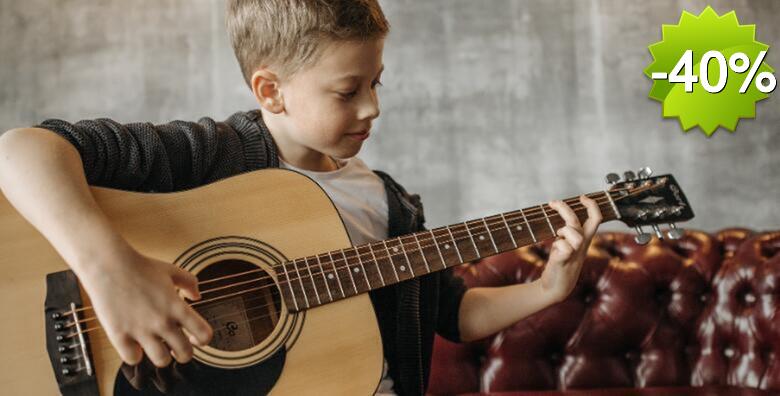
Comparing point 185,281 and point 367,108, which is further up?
point 367,108

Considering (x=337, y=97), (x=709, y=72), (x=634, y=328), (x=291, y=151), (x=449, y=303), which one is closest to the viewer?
(x=337, y=97)

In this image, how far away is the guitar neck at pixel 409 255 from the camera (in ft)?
3.59

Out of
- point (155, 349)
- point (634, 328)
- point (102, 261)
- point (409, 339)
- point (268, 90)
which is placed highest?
point (268, 90)

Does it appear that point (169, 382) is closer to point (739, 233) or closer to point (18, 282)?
point (18, 282)

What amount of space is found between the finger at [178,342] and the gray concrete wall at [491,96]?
1495 millimetres

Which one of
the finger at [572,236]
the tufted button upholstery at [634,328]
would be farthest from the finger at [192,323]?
the tufted button upholstery at [634,328]

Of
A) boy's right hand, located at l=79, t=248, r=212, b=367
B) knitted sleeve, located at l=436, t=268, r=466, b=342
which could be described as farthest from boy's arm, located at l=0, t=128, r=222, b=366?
knitted sleeve, located at l=436, t=268, r=466, b=342

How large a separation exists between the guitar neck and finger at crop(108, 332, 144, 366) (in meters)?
0.24

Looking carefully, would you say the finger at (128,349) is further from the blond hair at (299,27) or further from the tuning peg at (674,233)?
the tuning peg at (674,233)

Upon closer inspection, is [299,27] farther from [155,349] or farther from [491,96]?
[491,96]

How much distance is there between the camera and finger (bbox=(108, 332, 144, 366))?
903mm

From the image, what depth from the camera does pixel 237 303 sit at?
3.62ft

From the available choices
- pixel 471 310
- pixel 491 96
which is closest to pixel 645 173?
pixel 471 310

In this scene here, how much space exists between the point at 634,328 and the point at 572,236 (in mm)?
888
